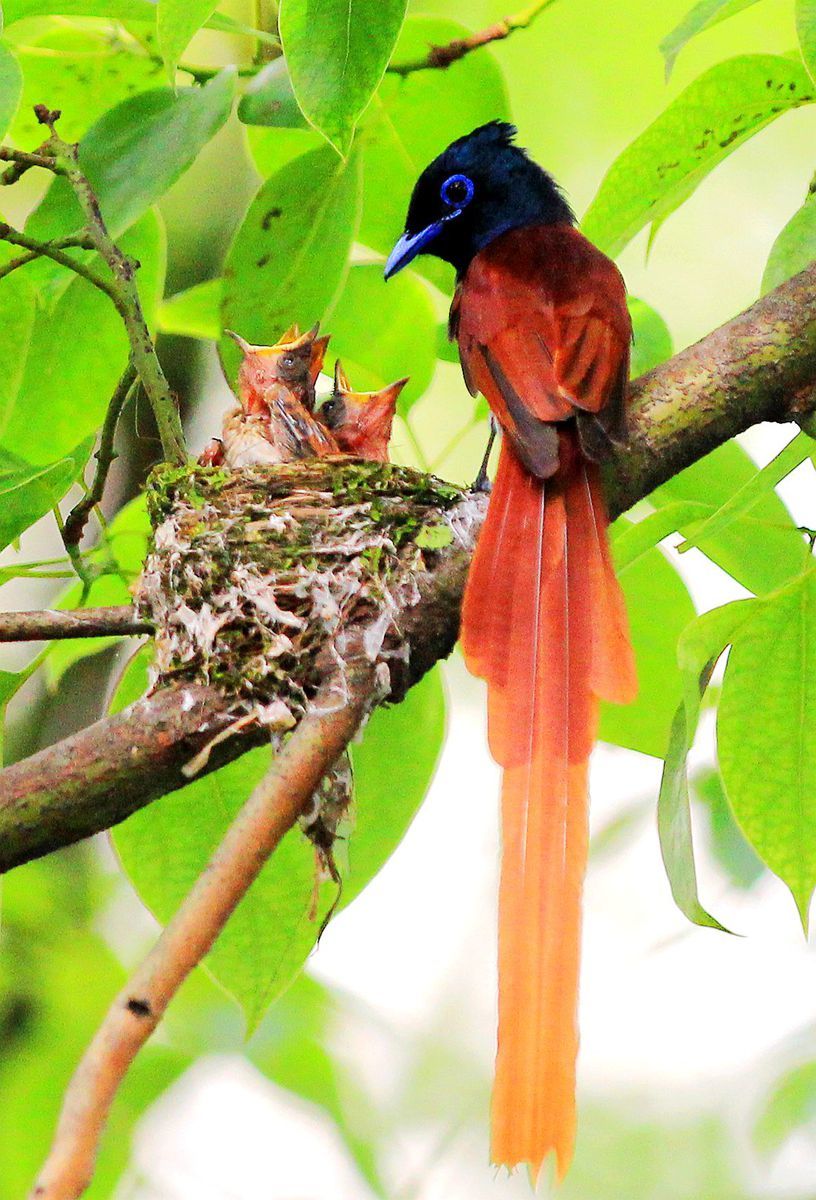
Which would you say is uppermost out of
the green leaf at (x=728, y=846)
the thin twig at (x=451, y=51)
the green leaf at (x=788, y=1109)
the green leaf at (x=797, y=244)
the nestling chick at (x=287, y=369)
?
the nestling chick at (x=287, y=369)

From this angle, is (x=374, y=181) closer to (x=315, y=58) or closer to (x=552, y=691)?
(x=315, y=58)

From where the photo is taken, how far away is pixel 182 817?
5.98ft

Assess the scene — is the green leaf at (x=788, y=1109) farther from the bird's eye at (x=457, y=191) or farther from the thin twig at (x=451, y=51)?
the thin twig at (x=451, y=51)

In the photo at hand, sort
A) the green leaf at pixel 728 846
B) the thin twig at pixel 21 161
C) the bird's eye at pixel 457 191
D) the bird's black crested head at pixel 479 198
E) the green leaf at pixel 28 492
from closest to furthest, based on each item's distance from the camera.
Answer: the green leaf at pixel 28 492 → the thin twig at pixel 21 161 → the bird's black crested head at pixel 479 198 → the bird's eye at pixel 457 191 → the green leaf at pixel 728 846

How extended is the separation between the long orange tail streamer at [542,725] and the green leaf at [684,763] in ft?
0.21

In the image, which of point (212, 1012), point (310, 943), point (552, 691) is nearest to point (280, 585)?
point (310, 943)

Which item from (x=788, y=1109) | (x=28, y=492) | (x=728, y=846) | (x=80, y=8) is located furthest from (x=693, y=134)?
(x=788, y=1109)

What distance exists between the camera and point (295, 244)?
200 cm

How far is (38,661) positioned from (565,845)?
945 mm

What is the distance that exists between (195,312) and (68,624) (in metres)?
0.81

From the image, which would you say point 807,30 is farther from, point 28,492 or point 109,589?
point 109,589

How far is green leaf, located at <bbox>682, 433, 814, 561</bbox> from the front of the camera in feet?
4.41

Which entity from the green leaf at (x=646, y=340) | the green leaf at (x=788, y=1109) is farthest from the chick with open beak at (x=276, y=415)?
the green leaf at (x=788, y=1109)

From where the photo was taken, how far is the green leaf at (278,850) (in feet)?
5.73
